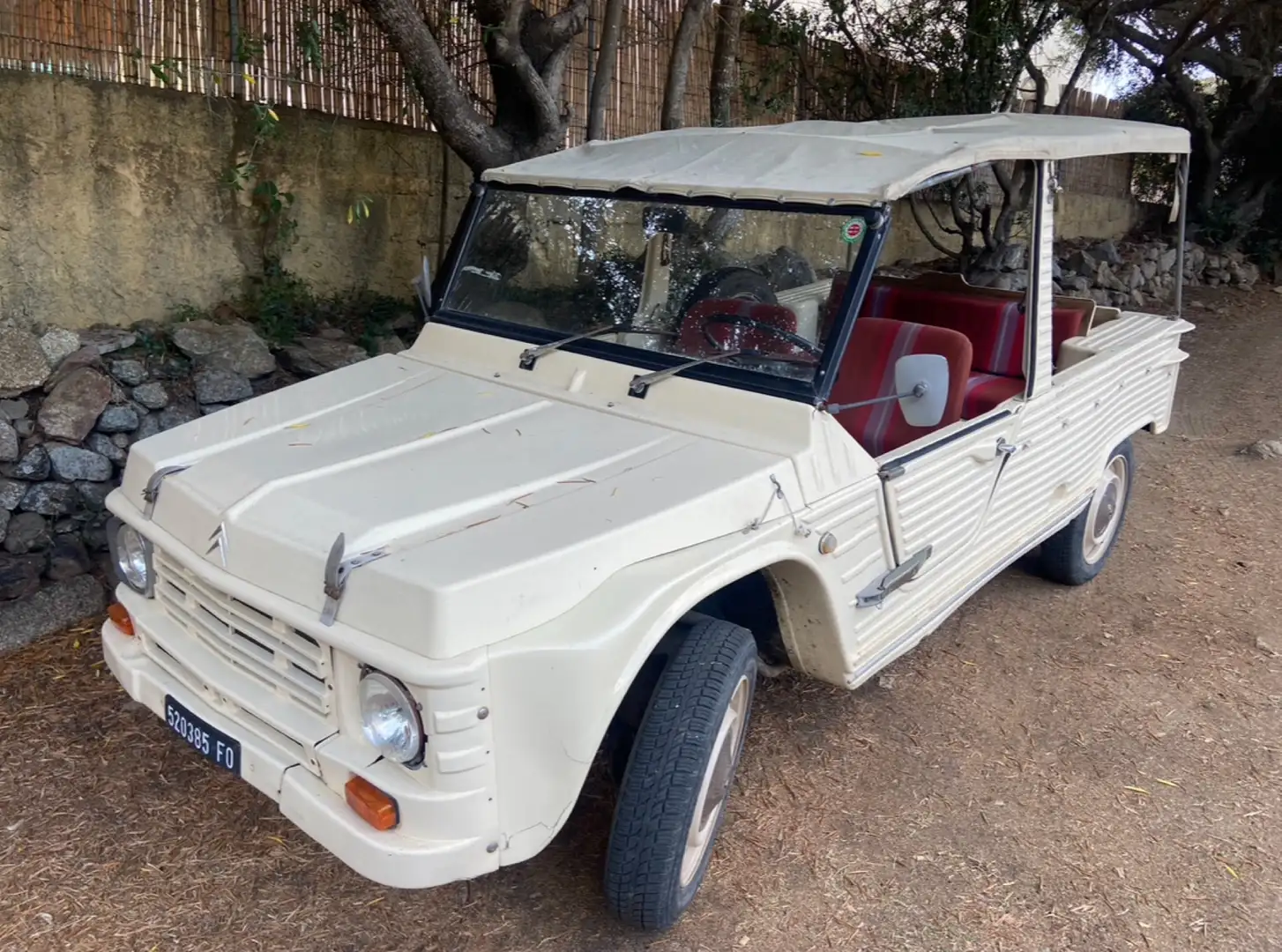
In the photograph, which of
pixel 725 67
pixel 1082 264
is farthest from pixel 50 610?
pixel 1082 264

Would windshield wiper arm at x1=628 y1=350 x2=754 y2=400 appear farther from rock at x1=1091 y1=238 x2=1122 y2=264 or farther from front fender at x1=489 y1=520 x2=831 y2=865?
rock at x1=1091 y1=238 x2=1122 y2=264

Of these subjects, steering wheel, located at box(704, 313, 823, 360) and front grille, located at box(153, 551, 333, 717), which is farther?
steering wheel, located at box(704, 313, 823, 360)

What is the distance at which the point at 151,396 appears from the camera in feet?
15.4

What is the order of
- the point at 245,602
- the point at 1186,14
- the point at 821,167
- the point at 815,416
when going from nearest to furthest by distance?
the point at 245,602 < the point at 815,416 < the point at 821,167 < the point at 1186,14

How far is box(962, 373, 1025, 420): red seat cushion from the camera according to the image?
394cm

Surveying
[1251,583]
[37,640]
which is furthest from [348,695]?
[1251,583]

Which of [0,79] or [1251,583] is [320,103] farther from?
[1251,583]

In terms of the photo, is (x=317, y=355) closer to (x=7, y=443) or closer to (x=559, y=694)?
(x=7, y=443)

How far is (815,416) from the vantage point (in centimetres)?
284

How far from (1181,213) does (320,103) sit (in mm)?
4465

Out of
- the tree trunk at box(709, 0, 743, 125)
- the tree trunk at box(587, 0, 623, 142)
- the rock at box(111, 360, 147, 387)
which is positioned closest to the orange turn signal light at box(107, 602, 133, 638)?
the rock at box(111, 360, 147, 387)

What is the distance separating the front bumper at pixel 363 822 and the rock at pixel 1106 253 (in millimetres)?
10527

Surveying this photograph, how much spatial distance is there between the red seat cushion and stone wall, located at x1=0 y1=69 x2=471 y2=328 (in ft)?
11.8

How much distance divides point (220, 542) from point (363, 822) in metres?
0.76
